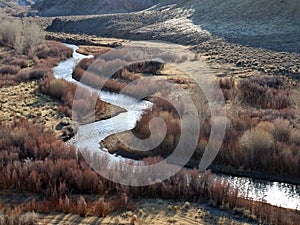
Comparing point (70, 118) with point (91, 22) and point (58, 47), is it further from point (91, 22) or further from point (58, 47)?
point (91, 22)

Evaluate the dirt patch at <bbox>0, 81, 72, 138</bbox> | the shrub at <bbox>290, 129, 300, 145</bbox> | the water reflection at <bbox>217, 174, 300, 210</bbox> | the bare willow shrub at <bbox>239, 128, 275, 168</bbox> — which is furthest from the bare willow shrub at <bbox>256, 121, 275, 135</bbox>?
the dirt patch at <bbox>0, 81, 72, 138</bbox>

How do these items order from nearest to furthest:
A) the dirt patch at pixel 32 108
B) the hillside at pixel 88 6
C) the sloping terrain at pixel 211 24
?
the dirt patch at pixel 32 108 < the sloping terrain at pixel 211 24 < the hillside at pixel 88 6

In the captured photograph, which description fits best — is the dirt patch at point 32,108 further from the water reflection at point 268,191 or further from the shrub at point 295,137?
the shrub at point 295,137

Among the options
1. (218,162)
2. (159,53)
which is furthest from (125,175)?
(159,53)

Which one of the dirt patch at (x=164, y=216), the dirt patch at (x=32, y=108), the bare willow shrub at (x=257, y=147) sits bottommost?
the dirt patch at (x=32, y=108)

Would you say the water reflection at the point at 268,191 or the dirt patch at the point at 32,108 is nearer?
the water reflection at the point at 268,191

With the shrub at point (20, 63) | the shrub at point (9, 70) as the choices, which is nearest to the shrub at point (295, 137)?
the shrub at point (9, 70)

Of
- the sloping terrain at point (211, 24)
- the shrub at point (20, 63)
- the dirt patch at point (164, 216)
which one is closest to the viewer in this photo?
the dirt patch at point (164, 216)
